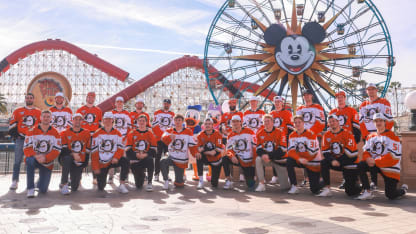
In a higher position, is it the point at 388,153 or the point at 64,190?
the point at 388,153

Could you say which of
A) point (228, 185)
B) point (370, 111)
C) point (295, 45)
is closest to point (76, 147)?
point (228, 185)

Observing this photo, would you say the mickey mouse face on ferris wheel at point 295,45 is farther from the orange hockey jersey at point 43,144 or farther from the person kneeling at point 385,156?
the orange hockey jersey at point 43,144

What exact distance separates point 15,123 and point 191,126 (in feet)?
11.8

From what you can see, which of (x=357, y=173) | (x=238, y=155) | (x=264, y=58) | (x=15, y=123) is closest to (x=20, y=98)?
(x=264, y=58)

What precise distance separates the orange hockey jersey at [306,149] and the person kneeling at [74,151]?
3684 millimetres

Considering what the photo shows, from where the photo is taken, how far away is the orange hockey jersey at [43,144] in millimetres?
5469

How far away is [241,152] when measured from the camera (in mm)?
6430

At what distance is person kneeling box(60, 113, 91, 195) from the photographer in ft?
18.9

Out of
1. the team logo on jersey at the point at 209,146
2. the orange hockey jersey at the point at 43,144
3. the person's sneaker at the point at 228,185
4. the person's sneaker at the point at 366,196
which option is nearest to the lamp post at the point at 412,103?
the person's sneaker at the point at 366,196

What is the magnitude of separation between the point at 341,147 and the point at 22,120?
5758 mm

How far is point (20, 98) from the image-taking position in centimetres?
3147

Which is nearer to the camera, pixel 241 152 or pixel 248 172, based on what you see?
pixel 248 172

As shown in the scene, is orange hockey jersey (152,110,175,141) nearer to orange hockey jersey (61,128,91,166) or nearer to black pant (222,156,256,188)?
black pant (222,156,256,188)

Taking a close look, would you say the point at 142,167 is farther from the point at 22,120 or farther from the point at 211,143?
the point at 22,120
